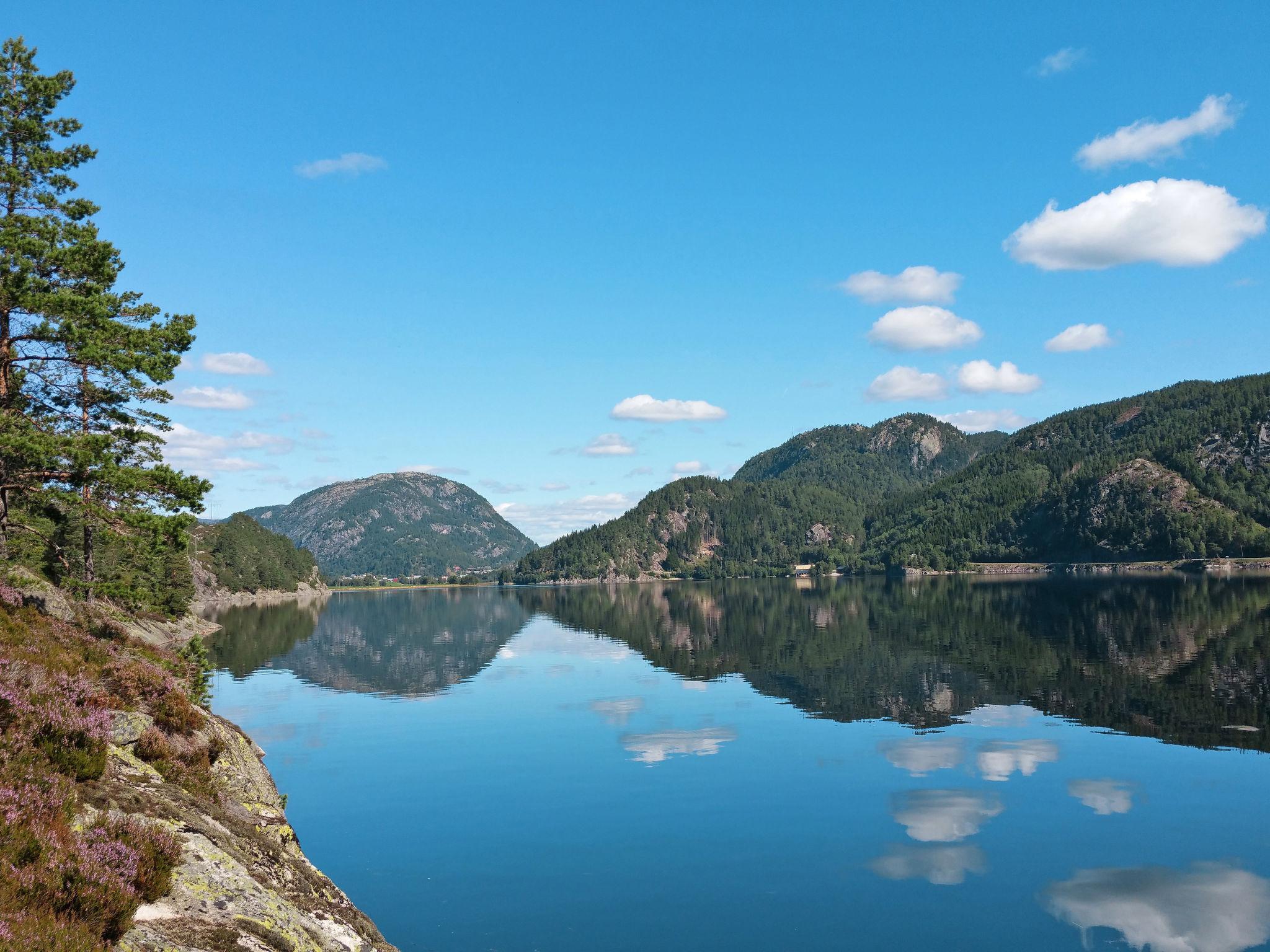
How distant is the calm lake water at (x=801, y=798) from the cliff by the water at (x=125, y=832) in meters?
7.77

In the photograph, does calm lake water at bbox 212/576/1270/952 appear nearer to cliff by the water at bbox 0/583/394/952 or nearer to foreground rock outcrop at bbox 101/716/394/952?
foreground rock outcrop at bbox 101/716/394/952

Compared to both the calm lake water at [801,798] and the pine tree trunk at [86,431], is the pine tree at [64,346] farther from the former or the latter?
the calm lake water at [801,798]

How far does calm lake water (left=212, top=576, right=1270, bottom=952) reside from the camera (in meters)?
28.5

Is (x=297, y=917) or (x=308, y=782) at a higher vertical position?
(x=297, y=917)

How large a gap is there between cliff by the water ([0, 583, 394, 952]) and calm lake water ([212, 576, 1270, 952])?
25.5 ft

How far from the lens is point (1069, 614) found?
465ft

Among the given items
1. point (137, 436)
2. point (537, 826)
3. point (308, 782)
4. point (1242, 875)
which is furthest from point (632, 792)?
point (137, 436)

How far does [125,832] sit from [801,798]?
3291 cm

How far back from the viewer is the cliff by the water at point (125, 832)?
13969 millimetres

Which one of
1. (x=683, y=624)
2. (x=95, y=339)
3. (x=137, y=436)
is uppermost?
(x=95, y=339)

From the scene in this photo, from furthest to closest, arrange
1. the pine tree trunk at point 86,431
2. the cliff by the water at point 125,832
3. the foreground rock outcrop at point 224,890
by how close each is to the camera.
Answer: the pine tree trunk at point 86,431 < the foreground rock outcrop at point 224,890 < the cliff by the water at point 125,832

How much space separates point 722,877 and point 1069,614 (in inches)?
5117

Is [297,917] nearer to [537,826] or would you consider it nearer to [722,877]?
[722,877]

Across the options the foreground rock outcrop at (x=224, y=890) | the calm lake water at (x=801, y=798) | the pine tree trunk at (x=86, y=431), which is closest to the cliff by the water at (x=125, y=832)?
the foreground rock outcrop at (x=224, y=890)
